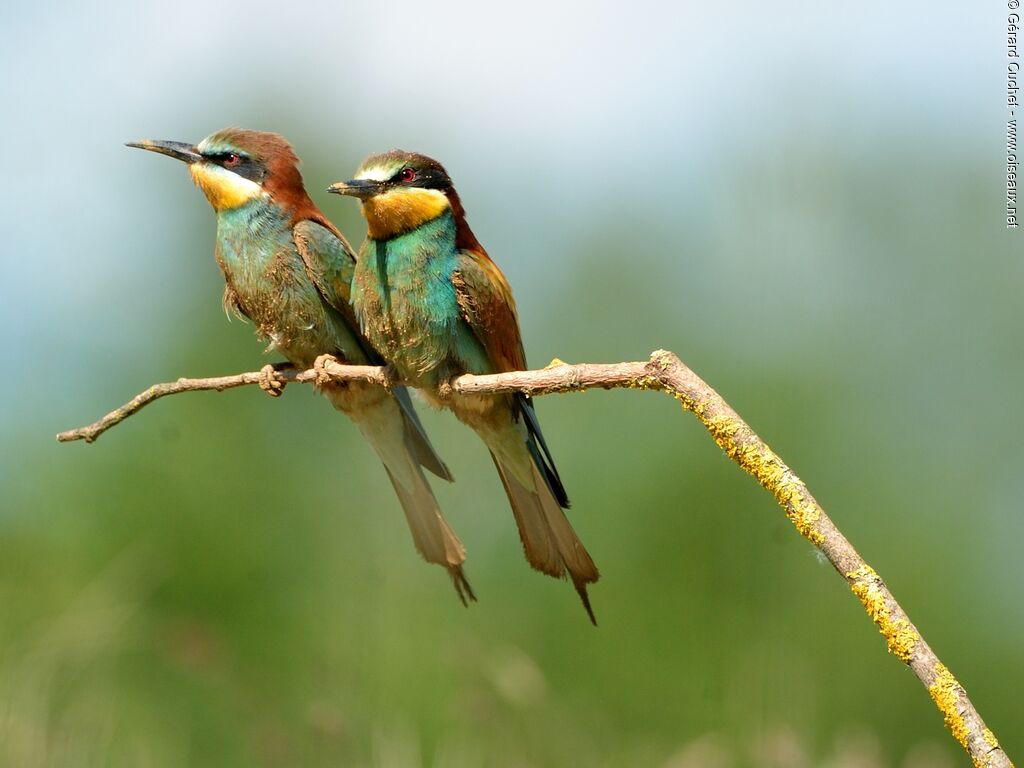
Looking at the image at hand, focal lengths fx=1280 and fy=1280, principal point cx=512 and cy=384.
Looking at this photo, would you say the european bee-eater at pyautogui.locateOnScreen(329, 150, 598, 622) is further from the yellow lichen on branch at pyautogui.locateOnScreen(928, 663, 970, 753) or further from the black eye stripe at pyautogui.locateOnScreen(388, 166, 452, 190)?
the yellow lichen on branch at pyautogui.locateOnScreen(928, 663, 970, 753)

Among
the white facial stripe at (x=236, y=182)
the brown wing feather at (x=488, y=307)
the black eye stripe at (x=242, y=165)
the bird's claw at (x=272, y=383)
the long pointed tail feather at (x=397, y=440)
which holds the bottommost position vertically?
the long pointed tail feather at (x=397, y=440)

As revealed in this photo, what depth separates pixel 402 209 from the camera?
251cm

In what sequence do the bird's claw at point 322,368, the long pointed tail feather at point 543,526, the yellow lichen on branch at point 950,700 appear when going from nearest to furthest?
1. the yellow lichen on branch at point 950,700
2. the long pointed tail feather at point 543,526
3. the bird's claw at point 322,368

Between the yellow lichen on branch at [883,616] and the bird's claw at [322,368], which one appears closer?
the yellow lichen on branch at [883,616]

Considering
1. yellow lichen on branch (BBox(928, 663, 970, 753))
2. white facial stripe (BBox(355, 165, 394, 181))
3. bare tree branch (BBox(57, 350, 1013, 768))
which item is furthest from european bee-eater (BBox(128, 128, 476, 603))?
yellow lichen on branch (BBox(928, 663, 970, 753))

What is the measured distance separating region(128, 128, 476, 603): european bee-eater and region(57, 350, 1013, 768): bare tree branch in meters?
0.85

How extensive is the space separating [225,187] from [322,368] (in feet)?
1.72

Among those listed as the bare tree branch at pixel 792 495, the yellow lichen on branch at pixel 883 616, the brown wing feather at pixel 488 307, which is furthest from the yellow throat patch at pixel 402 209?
the yellow lichen on branch at pixel 883 616

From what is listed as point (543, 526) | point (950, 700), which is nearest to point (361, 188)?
point (543, 526)

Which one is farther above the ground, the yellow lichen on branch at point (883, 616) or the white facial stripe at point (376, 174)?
the white facial stripe at point (376, 174)

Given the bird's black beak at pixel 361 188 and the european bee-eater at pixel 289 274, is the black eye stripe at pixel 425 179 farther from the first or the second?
the european bee-eater at pixel 289 274

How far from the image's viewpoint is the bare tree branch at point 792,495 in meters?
1.37

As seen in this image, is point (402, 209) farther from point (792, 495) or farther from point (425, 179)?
point (792, 495)

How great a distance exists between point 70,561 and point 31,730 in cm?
534
